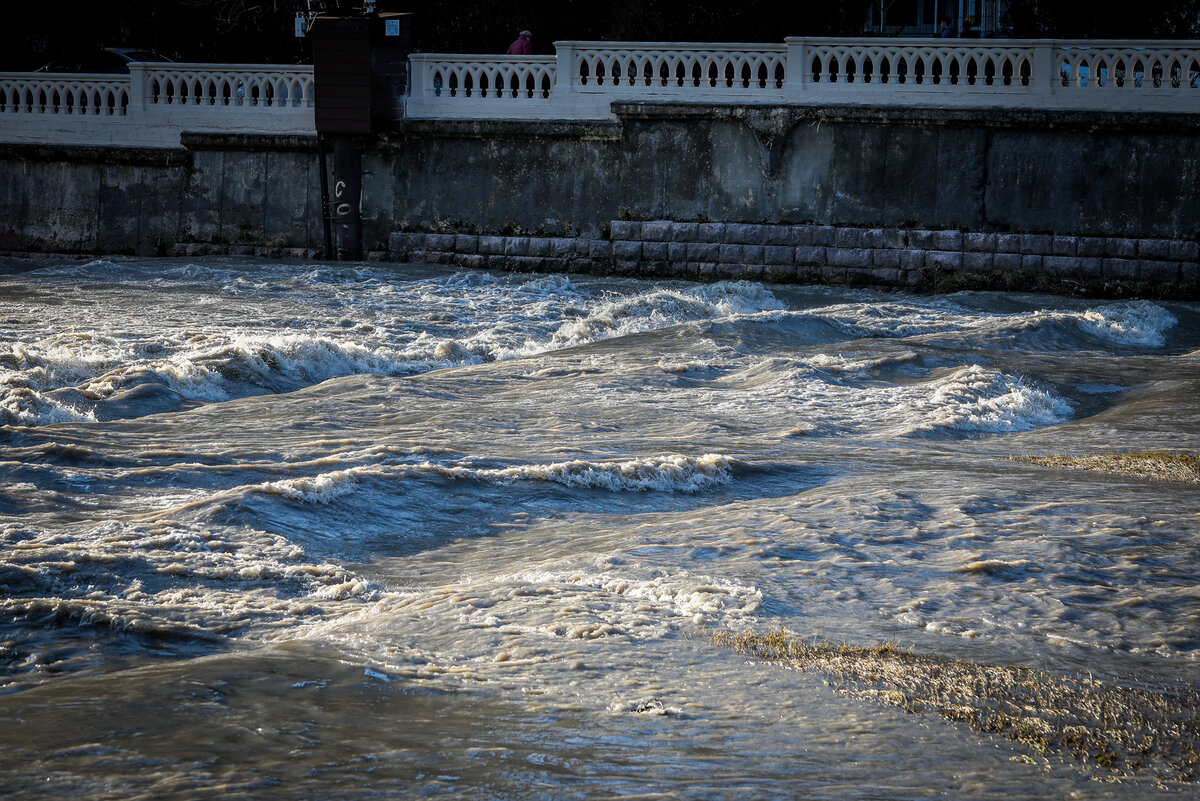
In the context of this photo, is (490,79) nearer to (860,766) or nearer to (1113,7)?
(1113,7)

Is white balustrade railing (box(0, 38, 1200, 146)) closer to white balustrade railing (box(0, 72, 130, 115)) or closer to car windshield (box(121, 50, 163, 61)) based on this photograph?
white balustrade railing (box(0, 72, 130, 115))

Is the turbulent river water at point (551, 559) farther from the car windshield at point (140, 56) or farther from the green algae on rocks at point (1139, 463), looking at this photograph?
the car windshield at point (140, 56)

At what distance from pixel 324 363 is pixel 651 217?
→ 7.81 m

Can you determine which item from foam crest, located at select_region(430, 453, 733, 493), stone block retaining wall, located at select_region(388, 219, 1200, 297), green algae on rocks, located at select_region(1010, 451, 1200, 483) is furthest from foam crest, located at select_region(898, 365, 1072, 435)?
stone block retaining wall, located at select_region(388, 219, 1200, 297)

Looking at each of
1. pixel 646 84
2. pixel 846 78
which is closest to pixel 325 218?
pixel 646 84

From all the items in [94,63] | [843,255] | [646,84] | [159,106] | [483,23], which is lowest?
[843,255]

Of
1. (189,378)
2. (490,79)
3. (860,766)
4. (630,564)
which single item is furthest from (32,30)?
(860,766)

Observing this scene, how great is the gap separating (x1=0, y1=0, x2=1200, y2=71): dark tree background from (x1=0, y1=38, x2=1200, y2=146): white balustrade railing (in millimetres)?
2892

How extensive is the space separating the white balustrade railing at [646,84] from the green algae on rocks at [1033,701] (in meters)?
13.5

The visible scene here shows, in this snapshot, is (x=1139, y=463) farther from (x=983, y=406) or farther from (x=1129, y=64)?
(x=1129, y=64)

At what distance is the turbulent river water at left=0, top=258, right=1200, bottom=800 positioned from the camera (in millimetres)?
3379

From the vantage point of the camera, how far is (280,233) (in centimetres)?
1905

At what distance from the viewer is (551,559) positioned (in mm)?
5375

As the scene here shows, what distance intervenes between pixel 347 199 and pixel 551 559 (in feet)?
46.7
